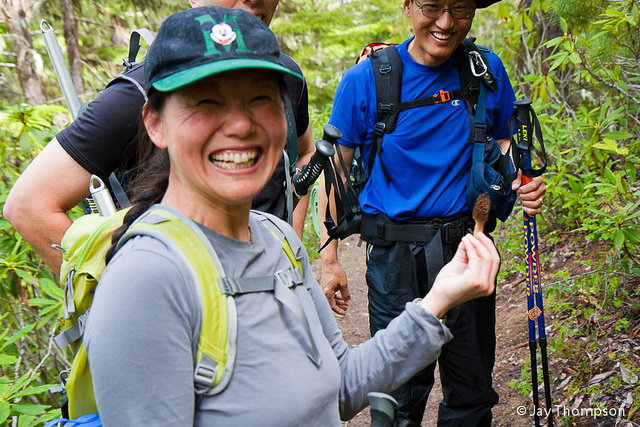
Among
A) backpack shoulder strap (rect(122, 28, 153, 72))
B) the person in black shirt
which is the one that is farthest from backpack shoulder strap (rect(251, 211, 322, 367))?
backpack shoulder strap (rect(122, 28, 153, 72))

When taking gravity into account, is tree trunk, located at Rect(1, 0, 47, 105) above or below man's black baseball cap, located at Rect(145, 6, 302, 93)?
above

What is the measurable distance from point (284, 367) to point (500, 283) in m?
5.83

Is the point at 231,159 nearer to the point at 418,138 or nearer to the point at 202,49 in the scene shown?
the point at 202,49

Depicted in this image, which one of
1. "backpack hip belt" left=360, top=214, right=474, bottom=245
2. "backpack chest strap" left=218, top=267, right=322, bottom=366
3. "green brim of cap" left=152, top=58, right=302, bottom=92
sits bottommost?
"backpack hip belt" left=360, top=214, right=474, bottom=245

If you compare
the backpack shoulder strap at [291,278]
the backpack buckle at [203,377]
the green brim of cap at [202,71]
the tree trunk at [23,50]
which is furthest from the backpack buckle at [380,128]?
the tree trunk at [23,50]

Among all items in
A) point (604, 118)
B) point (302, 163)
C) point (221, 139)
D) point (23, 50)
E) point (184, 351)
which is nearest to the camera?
point (184, 351)

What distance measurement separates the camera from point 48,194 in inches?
92.0

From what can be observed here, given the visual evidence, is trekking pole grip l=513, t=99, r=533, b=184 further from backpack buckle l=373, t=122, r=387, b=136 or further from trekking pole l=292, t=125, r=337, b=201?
trekking pole l=292, t=125, r=337, b=201

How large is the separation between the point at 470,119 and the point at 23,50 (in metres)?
6.88

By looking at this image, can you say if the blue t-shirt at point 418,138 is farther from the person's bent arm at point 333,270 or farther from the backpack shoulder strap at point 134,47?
the backpack shoulder strap at point 134,47

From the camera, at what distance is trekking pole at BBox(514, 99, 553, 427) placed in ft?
11.3

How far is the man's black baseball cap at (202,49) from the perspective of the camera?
1.41 m

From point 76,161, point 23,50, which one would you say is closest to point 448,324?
point 76,161

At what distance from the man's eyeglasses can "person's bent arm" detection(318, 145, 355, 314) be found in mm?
936
